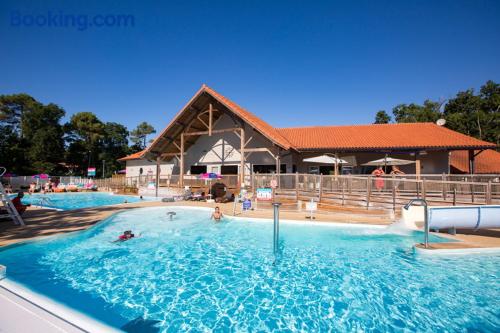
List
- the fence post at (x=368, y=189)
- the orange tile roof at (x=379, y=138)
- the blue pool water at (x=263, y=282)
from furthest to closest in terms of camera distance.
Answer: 1. the orange tile roof at (x=379, y=138)
2. the fence post at (x=368, y=189)
3. the blue pool water at (x=263, y=282)

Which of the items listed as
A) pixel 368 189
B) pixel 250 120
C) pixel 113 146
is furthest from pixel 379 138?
pixel 113 146

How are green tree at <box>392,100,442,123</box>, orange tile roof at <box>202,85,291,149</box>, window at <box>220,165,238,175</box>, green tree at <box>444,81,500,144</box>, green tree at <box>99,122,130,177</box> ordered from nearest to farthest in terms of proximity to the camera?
orange tile roof at <box>202,85,291,149</box> < window at <box>220,165,238,175</box> < green tree at <box>444,81,500,144</box> < green tree at <box>392,100,442,123</box> < green tree at <box>99,122,130,177</box>

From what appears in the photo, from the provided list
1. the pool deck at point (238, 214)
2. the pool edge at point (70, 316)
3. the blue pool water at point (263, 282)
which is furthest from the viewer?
the pool deck at point (238, 214)

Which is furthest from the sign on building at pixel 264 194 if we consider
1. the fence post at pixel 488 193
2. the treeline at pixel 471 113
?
the treeline at pixel 471 113

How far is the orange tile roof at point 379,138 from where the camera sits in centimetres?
1650

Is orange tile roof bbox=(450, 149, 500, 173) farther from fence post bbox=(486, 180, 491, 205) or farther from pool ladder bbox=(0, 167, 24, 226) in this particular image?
pool ladder bbox=(0, 167, 24, 226)

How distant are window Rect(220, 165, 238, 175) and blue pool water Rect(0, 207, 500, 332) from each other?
13007mm

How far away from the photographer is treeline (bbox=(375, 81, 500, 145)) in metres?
30.4

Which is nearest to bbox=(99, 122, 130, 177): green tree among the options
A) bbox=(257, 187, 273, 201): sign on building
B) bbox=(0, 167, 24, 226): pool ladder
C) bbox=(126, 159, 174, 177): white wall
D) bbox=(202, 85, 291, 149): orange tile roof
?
bbox=(126, 159, 174, 177): white wall

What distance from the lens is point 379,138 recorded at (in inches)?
741

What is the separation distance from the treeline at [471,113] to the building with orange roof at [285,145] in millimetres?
11491

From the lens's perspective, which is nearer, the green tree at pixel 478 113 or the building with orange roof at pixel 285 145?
the building with orange roof at pixel 285 145

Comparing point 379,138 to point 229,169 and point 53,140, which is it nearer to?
point 229,169

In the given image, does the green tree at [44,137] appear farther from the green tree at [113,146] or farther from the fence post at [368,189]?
the fence post at [368,189]
